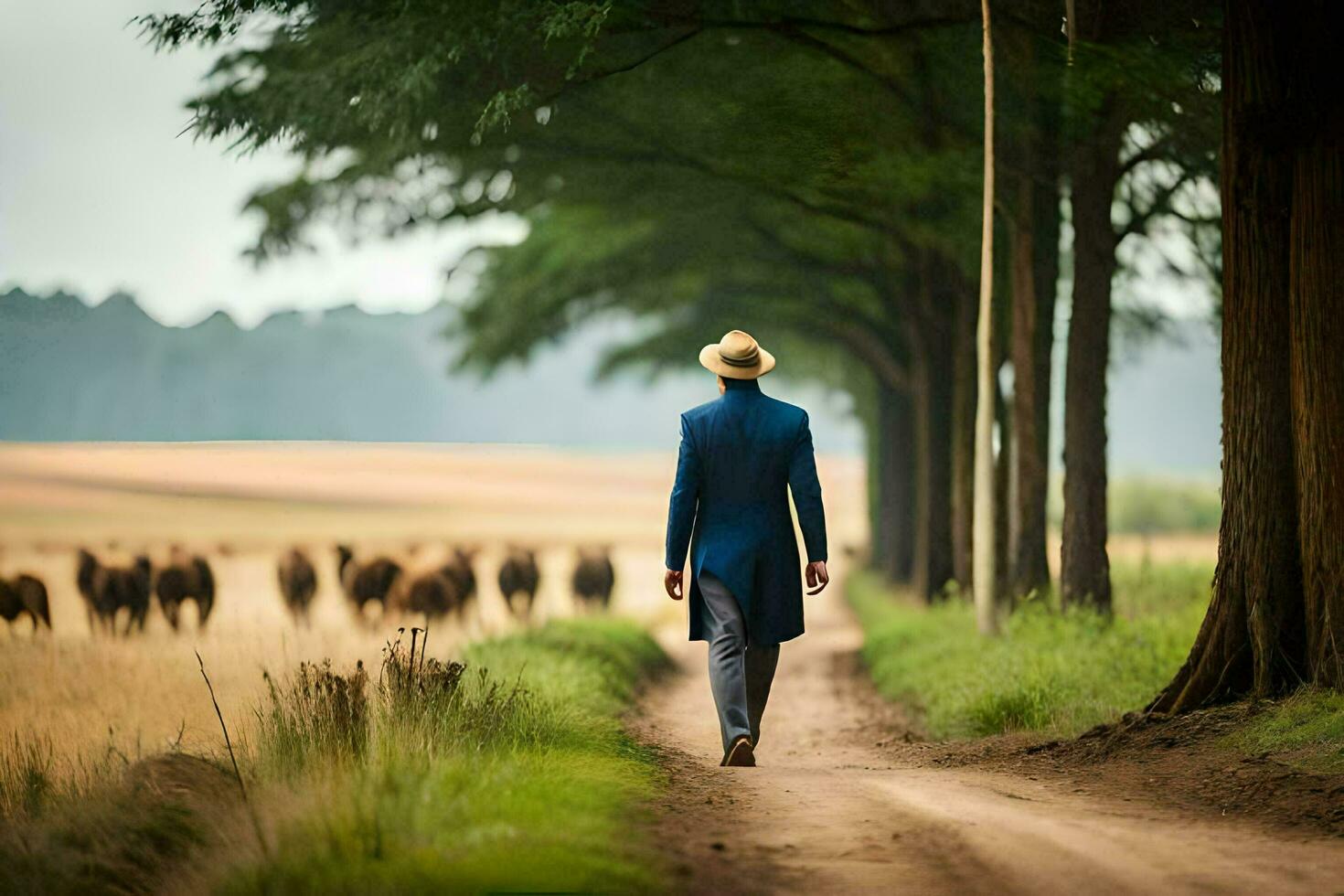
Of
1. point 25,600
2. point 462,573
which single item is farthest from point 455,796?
point 462,573

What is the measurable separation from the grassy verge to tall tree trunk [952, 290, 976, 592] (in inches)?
442

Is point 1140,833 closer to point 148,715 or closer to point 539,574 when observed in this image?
point 148,715

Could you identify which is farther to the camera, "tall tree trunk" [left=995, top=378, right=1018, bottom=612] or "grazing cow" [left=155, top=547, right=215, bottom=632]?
"tall tree trunk" [left=995, top=378, right=1018, bottom=612]

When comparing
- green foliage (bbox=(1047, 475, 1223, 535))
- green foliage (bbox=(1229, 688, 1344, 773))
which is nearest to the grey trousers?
green foliage (bbox=(1229, 688, 1344, 773))

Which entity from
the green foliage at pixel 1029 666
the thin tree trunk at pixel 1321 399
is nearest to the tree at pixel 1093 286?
the green foliage at pixel 1029 666

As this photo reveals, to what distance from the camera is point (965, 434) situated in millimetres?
20078

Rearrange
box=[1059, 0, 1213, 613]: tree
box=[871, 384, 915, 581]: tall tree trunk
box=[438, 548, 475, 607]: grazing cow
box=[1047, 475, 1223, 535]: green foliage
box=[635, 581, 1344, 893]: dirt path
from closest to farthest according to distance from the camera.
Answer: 1. box=[635, 581, 1344, 893]: dirt path
2. box=[1059, 0, 1213, 613]: tree
3. box=[438, 548, 475, 607]: grazing cow
4. box=[871, 384, 915, 581]: tall tree trunk
5. box=[1047, 475, 1223, 535]: green foliage

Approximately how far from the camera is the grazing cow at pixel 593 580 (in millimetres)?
24438

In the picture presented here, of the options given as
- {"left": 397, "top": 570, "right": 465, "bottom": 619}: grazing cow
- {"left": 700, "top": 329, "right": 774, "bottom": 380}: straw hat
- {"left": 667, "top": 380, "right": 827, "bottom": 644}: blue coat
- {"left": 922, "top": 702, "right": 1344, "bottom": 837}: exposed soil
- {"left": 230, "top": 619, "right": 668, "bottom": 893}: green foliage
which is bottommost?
{"left": 922, "top": 702, "right": 1344, "bottom": 837}: exposed soil

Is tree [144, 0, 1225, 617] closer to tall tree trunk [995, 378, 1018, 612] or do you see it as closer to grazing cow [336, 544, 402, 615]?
tall tree trunk [995, 378, 1018, 612]

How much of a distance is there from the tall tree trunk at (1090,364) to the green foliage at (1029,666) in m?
0.63

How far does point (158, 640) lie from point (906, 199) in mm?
9485

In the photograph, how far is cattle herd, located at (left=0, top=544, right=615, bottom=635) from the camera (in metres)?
16.7

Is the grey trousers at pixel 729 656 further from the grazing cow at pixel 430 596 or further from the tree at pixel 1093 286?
the grazing cow at pixel 430 596
